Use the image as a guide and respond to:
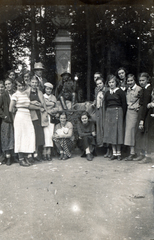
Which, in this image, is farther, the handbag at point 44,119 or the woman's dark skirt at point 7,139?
the handbag at point 44,119

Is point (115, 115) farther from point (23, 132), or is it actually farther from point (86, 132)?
point (23, 132)

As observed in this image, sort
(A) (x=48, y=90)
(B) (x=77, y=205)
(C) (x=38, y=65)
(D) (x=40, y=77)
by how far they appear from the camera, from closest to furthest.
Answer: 1. (B) (x=77, y=205)
2. (C) (x=38, y=65)
3. (A) (x=48, y=90)
4. (D) (x=40, y=77)

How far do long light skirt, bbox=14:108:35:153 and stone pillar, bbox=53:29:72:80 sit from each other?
1324mm

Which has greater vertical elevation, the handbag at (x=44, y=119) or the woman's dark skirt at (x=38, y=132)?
the handbag at (x=44, y=119)

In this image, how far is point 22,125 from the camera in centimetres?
Answer: 421

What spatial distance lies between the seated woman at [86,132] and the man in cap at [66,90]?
1.39 feet

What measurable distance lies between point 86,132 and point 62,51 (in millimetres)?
1595

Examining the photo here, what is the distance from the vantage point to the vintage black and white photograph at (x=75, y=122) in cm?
253

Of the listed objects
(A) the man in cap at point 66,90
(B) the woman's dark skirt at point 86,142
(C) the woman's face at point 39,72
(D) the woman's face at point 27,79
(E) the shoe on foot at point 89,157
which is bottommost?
(E) the shoe on foot at point 89,157

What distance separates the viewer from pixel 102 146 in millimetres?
4895

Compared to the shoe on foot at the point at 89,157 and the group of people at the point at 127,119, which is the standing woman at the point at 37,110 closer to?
the shoe on foot at the point at 89,157

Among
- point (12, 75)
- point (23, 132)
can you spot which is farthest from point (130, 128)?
point (12, 75)

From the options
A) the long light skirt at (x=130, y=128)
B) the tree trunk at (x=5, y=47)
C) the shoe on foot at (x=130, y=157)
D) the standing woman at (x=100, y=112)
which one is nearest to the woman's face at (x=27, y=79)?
the tree trunk at (x=5, y=47)

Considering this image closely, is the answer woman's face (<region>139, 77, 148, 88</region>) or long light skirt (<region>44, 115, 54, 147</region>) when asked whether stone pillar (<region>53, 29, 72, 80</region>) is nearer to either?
long light skirt (<region>44, 115, 54, 147</region>)
